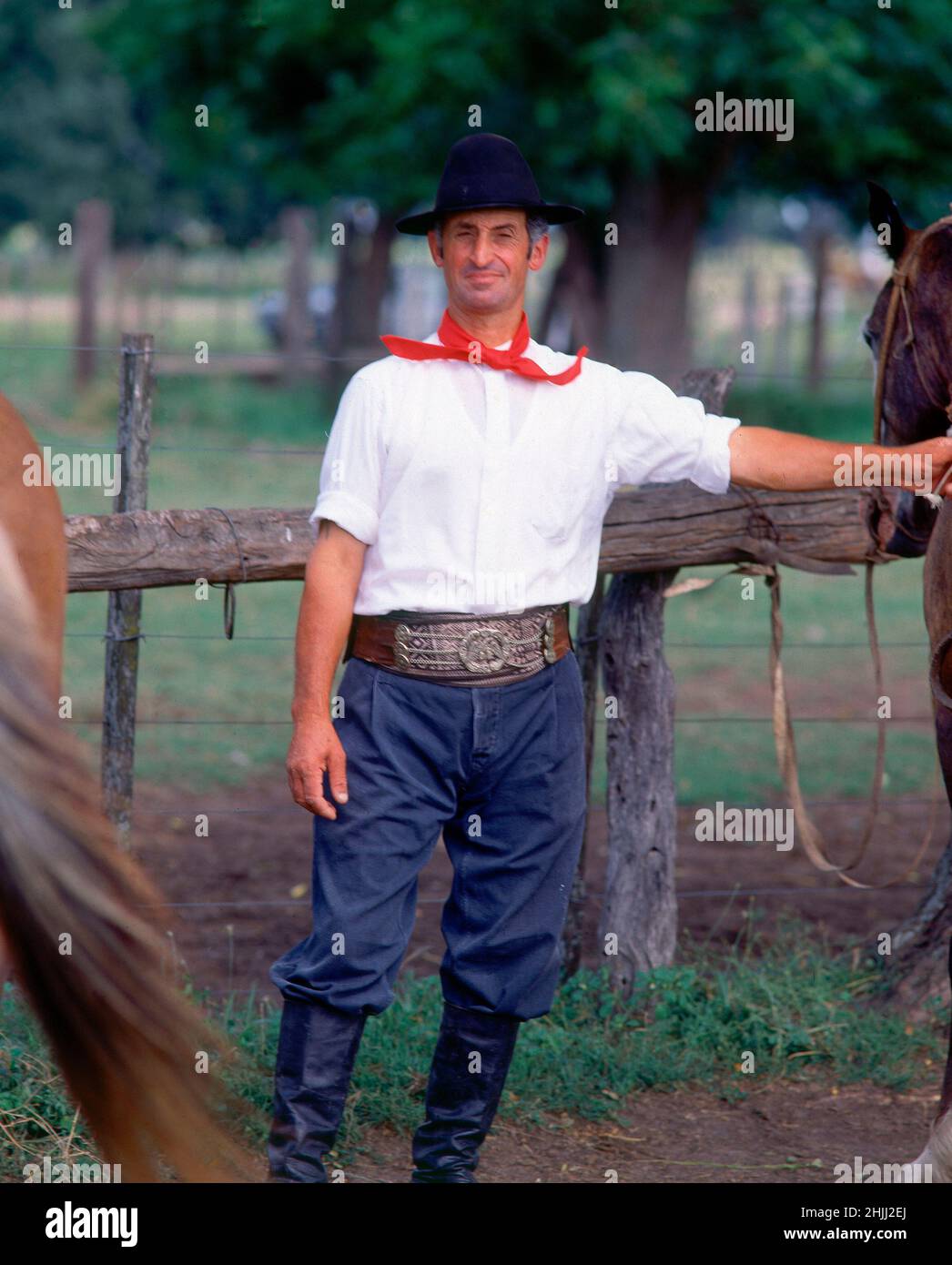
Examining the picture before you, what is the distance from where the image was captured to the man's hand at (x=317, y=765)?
2.99 m

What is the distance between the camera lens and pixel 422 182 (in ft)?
48.6

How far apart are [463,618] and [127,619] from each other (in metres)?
1.42

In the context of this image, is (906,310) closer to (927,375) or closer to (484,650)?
(927,375)

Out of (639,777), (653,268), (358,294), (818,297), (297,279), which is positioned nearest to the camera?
(639,777)

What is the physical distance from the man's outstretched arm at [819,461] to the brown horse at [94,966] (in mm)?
1741

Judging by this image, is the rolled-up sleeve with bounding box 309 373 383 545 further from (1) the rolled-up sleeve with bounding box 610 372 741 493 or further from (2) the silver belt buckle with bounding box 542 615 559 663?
(1) the rolled-up sleeve with bounding box 610 372 741 493

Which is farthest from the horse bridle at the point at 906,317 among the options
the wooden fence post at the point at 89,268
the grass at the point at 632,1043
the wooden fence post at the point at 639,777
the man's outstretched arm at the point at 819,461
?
the wooden fence post at the point at 89,268

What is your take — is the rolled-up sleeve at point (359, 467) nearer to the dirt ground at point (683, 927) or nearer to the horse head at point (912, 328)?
the horse head at point (912, 328)

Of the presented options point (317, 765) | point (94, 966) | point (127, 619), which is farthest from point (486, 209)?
point (94, 966)

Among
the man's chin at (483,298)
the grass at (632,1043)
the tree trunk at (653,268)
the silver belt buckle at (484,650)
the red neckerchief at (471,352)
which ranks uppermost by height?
the tree trunk at (653,268)

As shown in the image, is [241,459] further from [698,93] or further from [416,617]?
[416,617]

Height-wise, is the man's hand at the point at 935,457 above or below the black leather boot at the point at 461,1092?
above

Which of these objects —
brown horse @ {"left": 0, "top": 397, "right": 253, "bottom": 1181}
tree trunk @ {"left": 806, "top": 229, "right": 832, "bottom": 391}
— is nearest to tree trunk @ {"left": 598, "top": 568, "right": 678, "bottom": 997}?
brown horse @ {"left": 0, "top": 397, "right": 253, "bottom": 1181}

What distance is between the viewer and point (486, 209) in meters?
3.07
